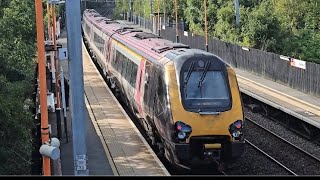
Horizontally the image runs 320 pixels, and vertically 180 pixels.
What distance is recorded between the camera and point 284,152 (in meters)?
15.8

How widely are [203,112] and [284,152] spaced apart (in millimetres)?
5137

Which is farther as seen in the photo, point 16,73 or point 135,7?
point 135,7

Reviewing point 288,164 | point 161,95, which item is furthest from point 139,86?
point 288,164

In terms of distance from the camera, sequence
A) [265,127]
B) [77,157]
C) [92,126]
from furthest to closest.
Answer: [265,127] < [92,126] < [77,157]

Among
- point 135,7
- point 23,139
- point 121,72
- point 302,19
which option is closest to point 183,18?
point 302,19

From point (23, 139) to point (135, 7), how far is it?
74511 millimetres

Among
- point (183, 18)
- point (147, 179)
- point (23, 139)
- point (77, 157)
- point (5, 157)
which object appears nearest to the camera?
point (147, 179)

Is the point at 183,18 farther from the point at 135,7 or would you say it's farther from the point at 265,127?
the point at 265,127

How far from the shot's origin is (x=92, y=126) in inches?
674

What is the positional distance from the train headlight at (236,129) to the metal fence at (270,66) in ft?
38.1

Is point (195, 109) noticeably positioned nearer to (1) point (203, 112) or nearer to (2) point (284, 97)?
(1) point (203, 112)

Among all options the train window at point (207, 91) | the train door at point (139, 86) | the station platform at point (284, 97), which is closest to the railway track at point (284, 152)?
the station platform at point (284, 97)

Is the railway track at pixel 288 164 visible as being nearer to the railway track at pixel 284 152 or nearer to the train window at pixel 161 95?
the railway track at pixel 284 152

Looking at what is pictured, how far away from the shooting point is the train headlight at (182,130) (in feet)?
38.0
